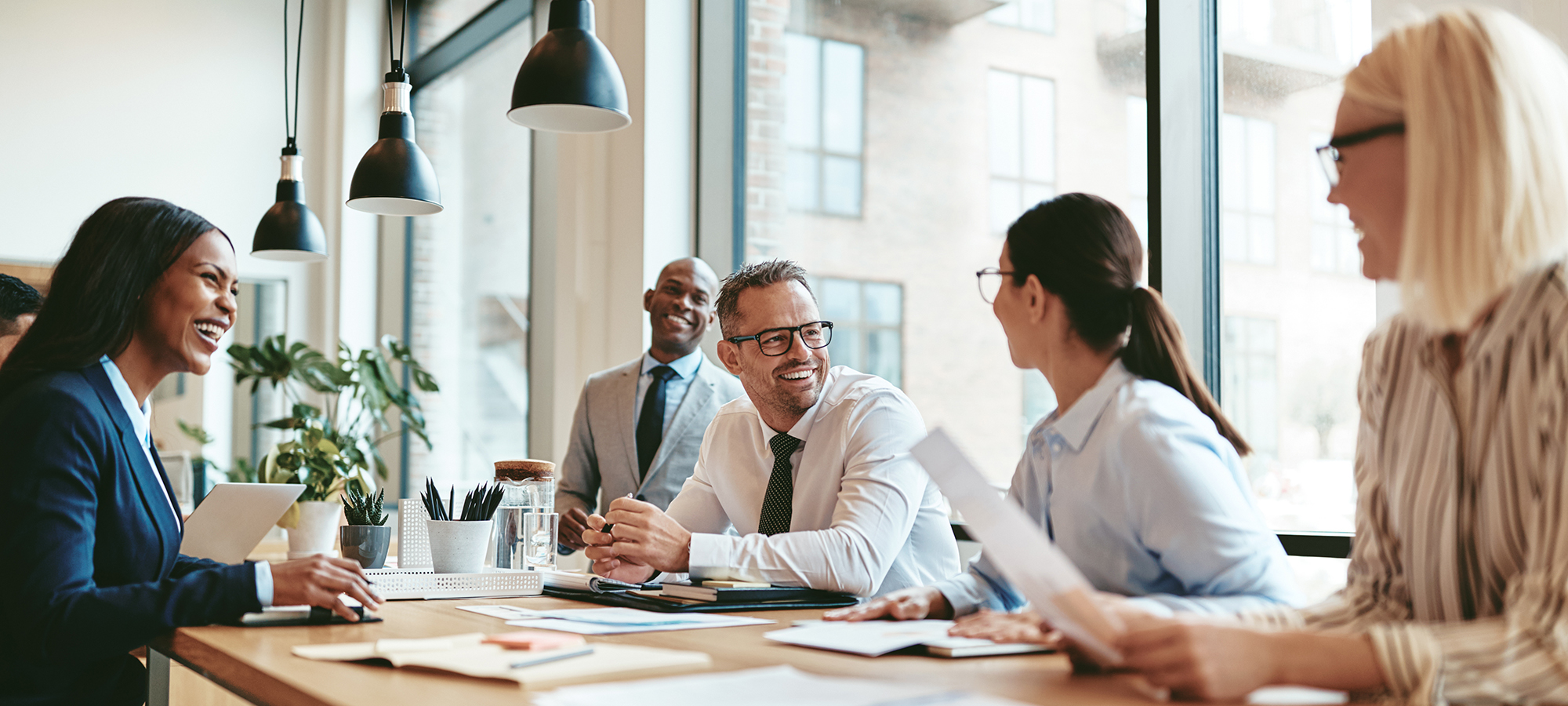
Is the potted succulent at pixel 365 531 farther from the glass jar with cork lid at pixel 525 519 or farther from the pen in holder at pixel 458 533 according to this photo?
the glass jar with cork lid at pixel 525 519

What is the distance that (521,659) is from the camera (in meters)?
1.37

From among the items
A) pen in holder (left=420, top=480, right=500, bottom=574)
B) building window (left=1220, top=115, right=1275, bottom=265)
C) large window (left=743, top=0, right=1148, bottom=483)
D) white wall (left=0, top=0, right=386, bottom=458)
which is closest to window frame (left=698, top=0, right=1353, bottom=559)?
building window (left=1220, top=115, right=1275, bottom=265)

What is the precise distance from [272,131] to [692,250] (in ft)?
11.9

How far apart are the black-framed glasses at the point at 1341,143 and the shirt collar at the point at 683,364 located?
2.63 metres

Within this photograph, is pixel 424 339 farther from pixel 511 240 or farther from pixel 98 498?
pixel 98 498

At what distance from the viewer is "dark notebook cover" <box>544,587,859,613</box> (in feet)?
6.28

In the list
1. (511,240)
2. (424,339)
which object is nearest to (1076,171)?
(511,240)

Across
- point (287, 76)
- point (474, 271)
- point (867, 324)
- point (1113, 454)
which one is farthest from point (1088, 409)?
point (287, 76)

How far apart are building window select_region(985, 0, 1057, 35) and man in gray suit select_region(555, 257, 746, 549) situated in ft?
4.10

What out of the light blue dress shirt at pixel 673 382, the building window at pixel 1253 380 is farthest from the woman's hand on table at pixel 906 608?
the light blue dress shirt at pixel 673 382

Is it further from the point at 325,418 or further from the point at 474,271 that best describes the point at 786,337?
the point at 325,418

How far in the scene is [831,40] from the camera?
435cm

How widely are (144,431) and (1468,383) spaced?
201cm

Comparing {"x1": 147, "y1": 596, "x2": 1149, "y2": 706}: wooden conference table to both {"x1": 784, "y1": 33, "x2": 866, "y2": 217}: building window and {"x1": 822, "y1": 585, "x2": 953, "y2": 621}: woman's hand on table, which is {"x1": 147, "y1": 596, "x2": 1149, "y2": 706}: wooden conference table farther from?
{"x1": 784, "y1": 33, "x2": 866, "y2": 217}: building window
